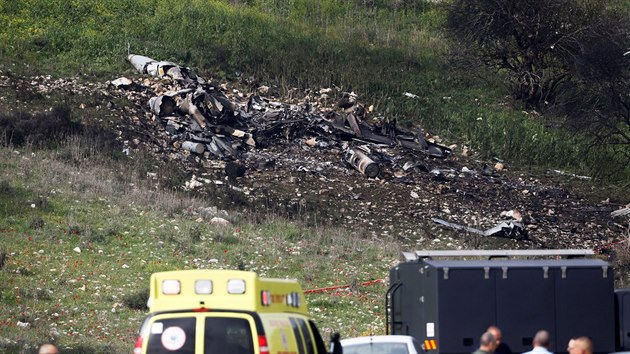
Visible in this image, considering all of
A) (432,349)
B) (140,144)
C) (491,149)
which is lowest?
(491,149)

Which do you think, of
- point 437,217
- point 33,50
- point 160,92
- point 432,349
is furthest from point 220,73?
point 432,349

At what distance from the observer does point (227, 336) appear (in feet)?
25.8

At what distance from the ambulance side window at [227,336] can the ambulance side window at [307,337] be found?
124 centimetres

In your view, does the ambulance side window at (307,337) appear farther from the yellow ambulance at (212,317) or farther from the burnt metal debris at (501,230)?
the burnt metal debris at (501,230)

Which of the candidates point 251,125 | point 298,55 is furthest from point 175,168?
point 298,55

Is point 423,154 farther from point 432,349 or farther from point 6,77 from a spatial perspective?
point 432,349

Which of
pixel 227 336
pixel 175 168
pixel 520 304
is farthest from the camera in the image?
pixel 175 168

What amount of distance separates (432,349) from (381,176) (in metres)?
17.8

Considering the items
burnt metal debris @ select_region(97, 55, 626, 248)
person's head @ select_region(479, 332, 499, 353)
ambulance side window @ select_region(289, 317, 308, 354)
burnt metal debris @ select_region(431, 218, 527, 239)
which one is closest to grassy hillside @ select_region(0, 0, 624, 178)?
burnt metal debris @ select_region(97, 55, 626, 248)

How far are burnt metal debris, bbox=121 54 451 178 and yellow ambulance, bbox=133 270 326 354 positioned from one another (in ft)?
74.1

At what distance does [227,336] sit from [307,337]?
55.9 inches

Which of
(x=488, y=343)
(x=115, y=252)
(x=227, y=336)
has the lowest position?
(x=115, y=252)

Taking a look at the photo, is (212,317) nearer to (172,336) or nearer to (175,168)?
(172,336)

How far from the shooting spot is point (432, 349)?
1314 cm
